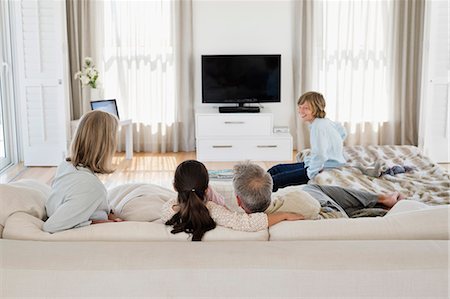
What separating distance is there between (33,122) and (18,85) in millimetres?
529

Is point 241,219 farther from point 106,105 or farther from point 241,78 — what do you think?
point 241,78

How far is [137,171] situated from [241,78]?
1683 mm

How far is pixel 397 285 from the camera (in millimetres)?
1953

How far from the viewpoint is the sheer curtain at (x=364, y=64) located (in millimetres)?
7160

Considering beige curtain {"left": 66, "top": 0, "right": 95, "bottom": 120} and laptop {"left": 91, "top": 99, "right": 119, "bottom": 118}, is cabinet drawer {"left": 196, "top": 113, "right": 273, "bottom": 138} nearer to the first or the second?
laptop {"left": 91, "top": 99, "right": 119, "bottom": 118}

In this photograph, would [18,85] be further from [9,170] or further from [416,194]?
[416,194]

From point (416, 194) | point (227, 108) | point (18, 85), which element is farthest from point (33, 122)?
point (416, 194)

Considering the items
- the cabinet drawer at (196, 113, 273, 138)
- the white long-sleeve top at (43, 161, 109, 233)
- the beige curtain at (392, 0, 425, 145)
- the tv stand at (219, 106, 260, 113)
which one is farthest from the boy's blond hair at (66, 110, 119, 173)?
the beige curtain at (392, 0, 425, 145)

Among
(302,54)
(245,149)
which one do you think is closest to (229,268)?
(245,149)

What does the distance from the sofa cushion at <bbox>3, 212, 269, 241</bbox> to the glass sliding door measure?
4.50 meters

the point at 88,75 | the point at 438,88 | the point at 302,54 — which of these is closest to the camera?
the point at 438,88

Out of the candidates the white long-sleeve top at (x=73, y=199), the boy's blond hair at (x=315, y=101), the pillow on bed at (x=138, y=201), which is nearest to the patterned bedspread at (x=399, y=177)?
the boy's blond hair at (x=315, y=101)

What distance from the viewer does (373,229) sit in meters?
2.19

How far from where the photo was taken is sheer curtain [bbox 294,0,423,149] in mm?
7160
